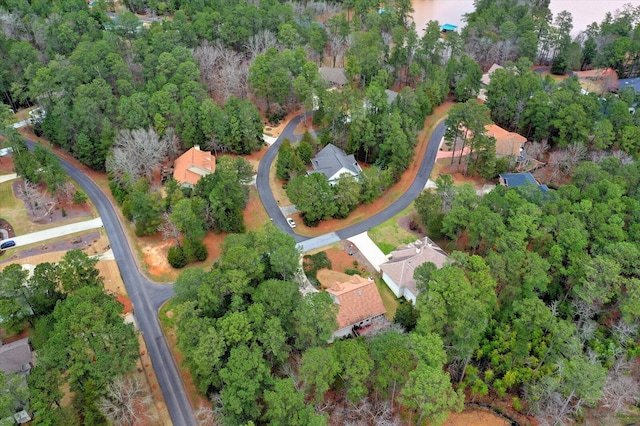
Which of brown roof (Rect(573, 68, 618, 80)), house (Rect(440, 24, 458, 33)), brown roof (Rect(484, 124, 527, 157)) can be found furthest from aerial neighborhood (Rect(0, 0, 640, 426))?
house (Rect(440, 24, 458, 33))

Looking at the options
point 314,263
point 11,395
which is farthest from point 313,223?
point 11,395

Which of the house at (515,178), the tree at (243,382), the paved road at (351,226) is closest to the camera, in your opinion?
the tree at (243,382)

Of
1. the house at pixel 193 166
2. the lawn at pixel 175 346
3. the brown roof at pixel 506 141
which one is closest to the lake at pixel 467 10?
the brown roof at pixel 506 141

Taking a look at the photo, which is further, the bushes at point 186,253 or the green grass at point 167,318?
the bushes at point 186,253

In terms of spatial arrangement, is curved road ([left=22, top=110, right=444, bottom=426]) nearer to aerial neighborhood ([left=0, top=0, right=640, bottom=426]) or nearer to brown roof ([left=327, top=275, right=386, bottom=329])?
aerial neighborhood ([left=0, top=0, right=640, bottom=426])

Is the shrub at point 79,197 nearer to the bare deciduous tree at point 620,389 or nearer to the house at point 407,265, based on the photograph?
the house at point 407,265

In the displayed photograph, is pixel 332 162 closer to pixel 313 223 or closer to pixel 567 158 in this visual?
pixel 313 223

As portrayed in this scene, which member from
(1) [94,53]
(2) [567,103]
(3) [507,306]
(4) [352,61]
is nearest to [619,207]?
(3) [507,306]
